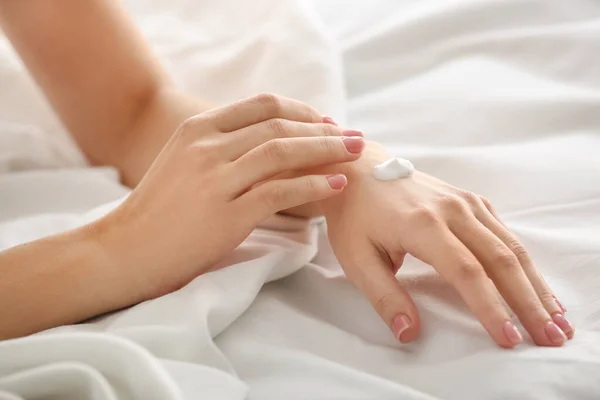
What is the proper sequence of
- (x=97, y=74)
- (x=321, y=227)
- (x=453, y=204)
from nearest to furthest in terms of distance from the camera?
(x=453, y=204), (x=321, y=227), (x=97, y=74)

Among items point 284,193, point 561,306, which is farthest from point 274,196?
point 561,306

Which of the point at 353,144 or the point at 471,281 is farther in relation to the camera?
the point at 353,144

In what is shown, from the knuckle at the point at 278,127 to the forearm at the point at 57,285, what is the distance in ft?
0.77

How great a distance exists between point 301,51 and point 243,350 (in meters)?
0.64

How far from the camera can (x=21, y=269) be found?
70 cm

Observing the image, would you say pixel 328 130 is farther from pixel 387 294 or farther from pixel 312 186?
pixel 387 294

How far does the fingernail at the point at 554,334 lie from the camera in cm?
60

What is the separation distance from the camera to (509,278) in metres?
0.64

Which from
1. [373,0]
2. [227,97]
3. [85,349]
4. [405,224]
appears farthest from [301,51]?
[85,349]

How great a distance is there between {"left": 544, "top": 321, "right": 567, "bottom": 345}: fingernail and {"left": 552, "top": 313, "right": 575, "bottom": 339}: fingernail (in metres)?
0.01

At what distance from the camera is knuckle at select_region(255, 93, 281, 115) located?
771 millimetres

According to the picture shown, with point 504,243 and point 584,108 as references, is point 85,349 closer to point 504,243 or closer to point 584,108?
point 504,243

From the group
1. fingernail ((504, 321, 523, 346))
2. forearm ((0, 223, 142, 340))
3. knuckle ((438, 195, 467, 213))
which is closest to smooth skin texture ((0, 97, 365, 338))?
forearm ((0, 223, 142, 340))

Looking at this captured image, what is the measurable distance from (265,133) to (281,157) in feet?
0.16
